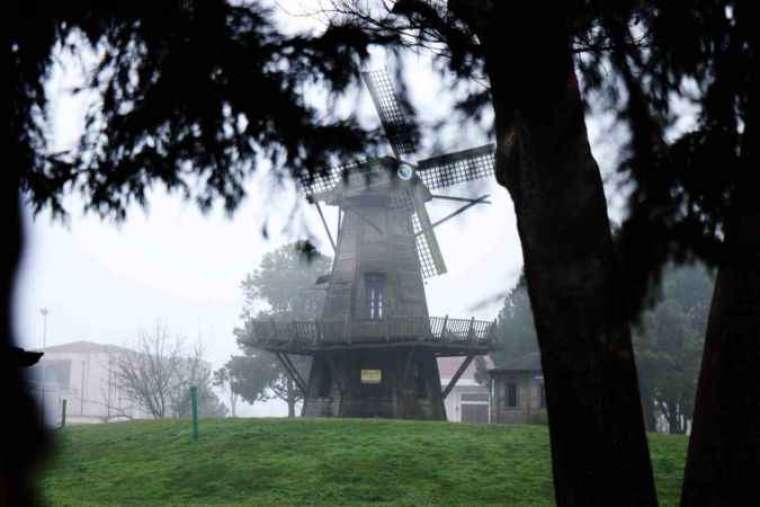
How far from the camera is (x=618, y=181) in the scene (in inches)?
290

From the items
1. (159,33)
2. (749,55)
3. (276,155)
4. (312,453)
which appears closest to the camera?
(159,33)

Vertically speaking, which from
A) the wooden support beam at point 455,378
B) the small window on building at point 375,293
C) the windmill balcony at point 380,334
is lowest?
the wooden support beam at point 455,378

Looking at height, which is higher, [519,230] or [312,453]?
[519,230]

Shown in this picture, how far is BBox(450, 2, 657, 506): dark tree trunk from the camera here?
5.50m

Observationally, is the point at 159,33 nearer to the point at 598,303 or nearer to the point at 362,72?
the point at 362,72

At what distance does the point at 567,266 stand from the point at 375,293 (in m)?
27.2

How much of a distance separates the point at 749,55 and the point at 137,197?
4.44m

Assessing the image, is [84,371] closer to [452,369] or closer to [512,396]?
[452,369]

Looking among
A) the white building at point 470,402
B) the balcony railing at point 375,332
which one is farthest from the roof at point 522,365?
the white building at point 470,402

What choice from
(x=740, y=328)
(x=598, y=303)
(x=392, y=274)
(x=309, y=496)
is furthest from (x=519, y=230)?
(x=392, y=274)

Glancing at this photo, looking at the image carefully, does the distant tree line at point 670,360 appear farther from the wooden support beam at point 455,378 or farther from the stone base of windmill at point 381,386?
the stone base of windmill at point 381,386

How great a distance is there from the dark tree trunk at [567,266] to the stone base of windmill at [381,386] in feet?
85.3

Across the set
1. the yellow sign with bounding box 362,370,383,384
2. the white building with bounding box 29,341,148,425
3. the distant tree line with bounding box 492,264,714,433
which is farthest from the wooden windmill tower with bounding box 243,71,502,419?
the white building with bounding box 29,341,148,425

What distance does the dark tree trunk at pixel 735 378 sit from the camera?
212 inches
